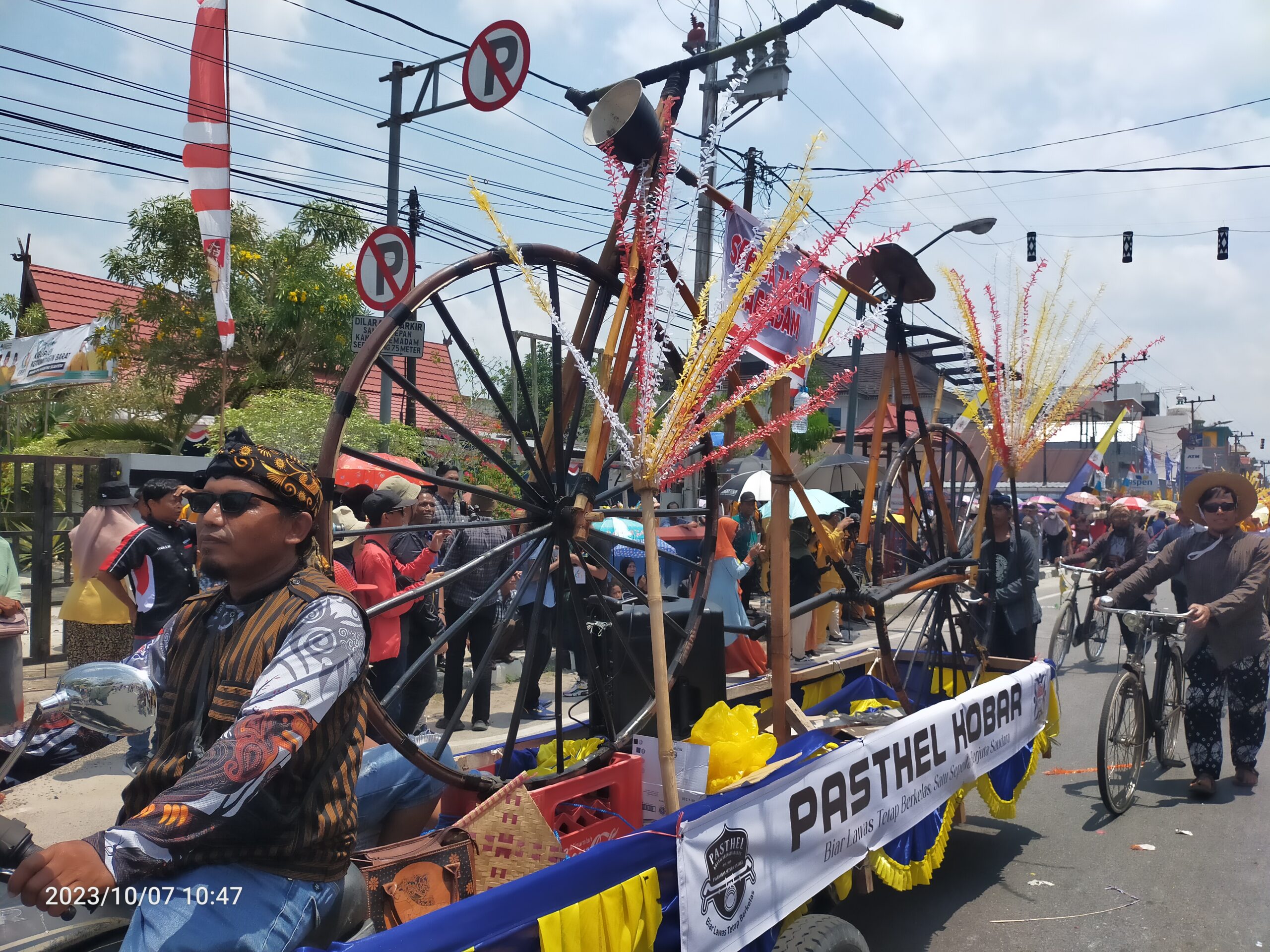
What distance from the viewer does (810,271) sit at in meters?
4.14

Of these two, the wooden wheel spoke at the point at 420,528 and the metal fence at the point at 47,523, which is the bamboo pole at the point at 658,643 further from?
the metal fence at the point at 47,523

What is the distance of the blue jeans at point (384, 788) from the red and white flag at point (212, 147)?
A: 4332 millimetres

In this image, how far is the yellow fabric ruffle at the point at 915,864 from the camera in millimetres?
3627

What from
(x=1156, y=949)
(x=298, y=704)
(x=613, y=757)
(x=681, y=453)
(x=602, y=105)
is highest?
(x=602, y=105)

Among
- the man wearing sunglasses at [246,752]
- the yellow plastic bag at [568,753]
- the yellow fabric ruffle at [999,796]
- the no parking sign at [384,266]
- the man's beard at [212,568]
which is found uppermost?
the no parking sign at [384,266]

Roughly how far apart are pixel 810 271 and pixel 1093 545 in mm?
9265

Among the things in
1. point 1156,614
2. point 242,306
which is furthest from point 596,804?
point 242,306

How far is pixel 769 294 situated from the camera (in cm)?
345

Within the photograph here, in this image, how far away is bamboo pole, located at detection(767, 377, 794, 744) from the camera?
417 cm

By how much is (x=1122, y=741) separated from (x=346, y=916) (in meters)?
5.17

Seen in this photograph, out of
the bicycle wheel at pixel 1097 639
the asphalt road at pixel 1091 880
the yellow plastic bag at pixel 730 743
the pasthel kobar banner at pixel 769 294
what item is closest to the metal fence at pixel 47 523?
the yellow plastic bag at pixel 730 743

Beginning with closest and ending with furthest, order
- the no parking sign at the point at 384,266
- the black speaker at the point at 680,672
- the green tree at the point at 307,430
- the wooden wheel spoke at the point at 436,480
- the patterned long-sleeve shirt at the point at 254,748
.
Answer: the patterned long-sleeve shirt at the point at 254,748
the wooden wheel spoke at the point at 436,480
the black speaker at the point at 680,672
the no parking sign at the point at 384,266
the green tree at the point at 307,430

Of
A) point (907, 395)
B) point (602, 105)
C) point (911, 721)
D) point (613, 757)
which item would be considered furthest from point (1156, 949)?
point (602, 105)

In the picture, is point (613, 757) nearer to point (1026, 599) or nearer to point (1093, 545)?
point (1026, 599)
